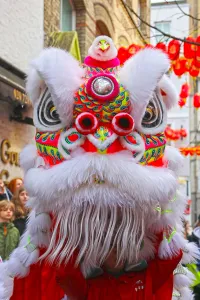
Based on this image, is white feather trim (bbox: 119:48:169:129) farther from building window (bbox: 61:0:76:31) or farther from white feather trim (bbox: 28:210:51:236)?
building window (bbox: 61:0:76:31)

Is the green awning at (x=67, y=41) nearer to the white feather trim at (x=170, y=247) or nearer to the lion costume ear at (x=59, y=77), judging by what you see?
the lion costume ear at (x=59, y=77)

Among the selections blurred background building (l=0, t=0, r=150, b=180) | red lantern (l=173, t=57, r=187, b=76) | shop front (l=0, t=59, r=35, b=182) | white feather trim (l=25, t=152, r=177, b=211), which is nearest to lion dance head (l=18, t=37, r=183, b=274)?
white feather trim (l=25, t=152, r=177, b=211)

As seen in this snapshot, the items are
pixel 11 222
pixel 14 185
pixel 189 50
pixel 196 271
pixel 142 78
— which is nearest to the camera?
pixel 142 78

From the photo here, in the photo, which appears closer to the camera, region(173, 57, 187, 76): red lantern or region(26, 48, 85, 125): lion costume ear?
region(26, 48, 85, 125): lion costume ear

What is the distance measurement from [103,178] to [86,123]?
259mm

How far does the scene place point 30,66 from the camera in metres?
2.38

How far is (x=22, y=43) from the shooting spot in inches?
318

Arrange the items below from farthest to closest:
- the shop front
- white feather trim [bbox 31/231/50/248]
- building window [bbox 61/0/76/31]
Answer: building window [bbox 61/0/76/31] < the shop front < white feather trim [bbox 31/231/50/248]

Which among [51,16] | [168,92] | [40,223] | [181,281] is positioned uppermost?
[51,16]

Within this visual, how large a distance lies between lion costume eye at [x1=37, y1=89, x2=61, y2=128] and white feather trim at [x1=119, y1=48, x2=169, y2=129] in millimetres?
338

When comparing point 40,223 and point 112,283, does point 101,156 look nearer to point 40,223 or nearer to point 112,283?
point 40,223

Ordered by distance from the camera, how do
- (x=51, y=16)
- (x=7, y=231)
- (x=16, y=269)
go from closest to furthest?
(x=16, y=269) → (x=7, y=231) → (x=51, y=16)

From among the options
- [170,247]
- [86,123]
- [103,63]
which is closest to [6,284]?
[170,247]

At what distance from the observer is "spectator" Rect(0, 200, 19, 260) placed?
462 centimetres
